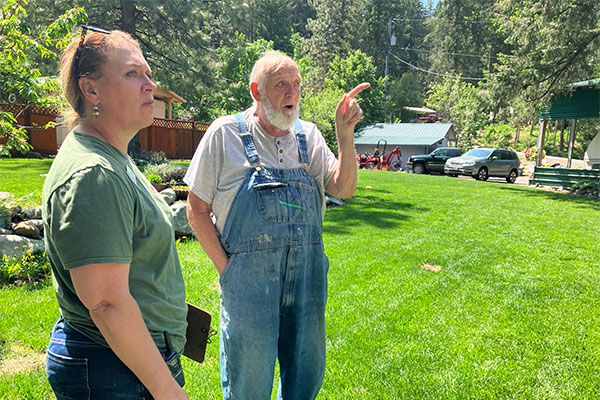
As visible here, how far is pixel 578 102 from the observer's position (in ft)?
56.2

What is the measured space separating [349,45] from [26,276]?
53.6m

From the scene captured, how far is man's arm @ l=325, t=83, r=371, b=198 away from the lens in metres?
2.04

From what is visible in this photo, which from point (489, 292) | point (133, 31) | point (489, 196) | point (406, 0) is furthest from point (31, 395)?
point (406, 0)

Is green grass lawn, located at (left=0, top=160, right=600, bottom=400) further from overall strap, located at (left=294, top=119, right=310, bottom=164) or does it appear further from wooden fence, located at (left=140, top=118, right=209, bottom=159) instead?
wooden fence, located at (left=140, top=118, right=209, bottom=159)

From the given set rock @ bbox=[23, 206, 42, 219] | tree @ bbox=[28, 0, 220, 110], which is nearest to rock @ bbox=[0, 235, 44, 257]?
rock @ bbox=[23, 206, 42, 219]

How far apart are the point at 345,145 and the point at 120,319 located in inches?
53.9

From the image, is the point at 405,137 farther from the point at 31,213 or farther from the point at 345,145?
the point at 345,145

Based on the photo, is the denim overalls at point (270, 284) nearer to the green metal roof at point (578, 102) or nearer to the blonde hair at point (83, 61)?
the blonde hair at point (83, 61)

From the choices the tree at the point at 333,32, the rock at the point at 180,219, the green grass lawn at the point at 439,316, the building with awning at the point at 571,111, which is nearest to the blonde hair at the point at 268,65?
the green grass lawn at the point at 439,316

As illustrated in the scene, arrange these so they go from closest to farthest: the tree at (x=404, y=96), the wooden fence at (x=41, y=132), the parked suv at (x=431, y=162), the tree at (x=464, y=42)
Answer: the wooden fence at (x=41, y=132)
the parked suv at (x=431, y=162)
the tree at (x=404, y=96)
the tree at (x=464, y=42)

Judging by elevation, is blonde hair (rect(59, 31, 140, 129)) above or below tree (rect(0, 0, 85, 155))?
below

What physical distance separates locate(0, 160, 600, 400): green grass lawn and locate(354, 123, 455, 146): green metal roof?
25.9 m

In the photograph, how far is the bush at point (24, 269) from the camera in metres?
4.42

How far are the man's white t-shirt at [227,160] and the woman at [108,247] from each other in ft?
1.79
